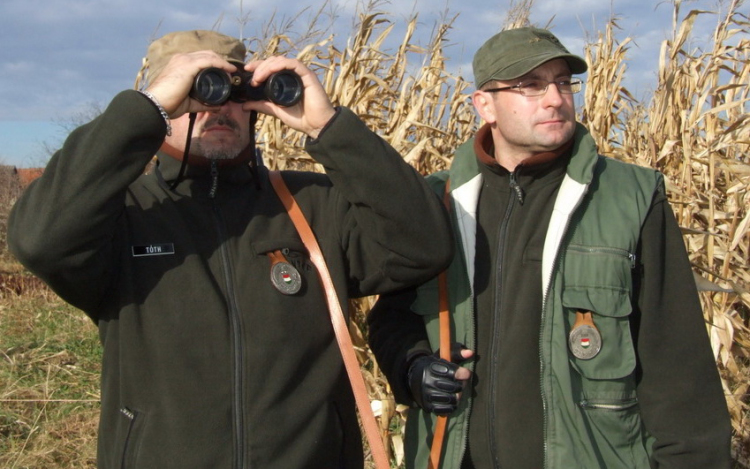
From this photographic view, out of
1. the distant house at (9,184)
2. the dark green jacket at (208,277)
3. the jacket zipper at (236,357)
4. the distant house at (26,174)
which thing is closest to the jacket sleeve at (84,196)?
the dark green jacket at (208,277)

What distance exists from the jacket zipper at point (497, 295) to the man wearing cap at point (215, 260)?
0.22m

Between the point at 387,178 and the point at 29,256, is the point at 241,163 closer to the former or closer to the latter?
the point at 387,178

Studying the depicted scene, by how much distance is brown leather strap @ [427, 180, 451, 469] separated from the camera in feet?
7.55

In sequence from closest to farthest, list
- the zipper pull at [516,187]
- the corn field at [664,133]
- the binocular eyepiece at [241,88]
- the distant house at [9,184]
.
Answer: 1. the binocular eyepiece at [241,88]
2. the zipper pull at [516,187]
3. the corn field at [664,133]
4. the distant house at [9,184]

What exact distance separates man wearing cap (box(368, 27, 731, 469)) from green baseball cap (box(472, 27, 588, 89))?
0.03 m

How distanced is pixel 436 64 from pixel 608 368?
3232 millimetres

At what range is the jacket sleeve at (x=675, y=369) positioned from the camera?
2.18 metres

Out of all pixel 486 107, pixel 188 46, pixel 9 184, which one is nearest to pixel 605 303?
pixel 486 107

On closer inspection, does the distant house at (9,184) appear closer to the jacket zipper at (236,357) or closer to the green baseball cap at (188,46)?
the green baseball cap at (188,46)

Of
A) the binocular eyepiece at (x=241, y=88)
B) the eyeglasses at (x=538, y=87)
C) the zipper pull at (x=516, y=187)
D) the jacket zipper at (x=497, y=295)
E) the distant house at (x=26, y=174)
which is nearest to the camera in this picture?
the binocular eyepiece at (x=241, y=88)

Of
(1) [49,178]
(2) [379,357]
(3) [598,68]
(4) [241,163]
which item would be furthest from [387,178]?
(3) [598,68]

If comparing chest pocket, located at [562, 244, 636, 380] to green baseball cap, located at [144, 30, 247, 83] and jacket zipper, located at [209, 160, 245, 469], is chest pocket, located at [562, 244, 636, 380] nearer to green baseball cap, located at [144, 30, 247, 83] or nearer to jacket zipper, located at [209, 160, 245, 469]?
jacket zipper, located at [209, 160, 245, 469]

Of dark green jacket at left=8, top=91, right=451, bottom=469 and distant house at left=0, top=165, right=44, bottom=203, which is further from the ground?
distant house at left=0, top=165, right=44, bottom=203

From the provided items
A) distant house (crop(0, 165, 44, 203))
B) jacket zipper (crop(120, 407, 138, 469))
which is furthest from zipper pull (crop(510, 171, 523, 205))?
distant house (crop(0, 165, 44, 203))
